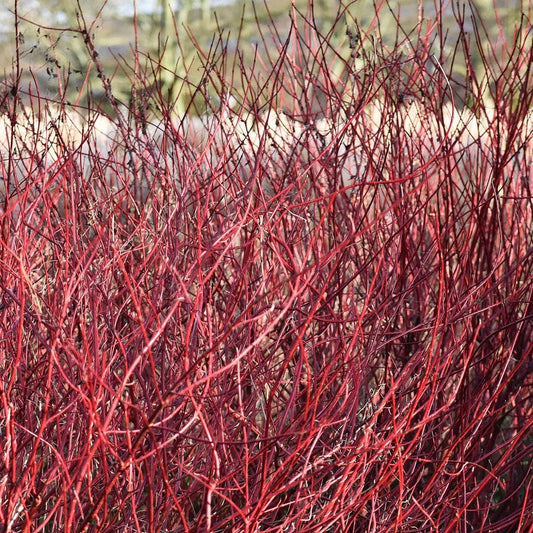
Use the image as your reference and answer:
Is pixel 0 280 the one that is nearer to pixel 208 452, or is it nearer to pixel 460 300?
pixel 208 452

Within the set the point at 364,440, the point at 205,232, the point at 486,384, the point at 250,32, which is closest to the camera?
the point at 364,440

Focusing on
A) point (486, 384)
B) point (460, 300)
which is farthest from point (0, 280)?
point (486, 384)

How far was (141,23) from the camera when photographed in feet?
32.4

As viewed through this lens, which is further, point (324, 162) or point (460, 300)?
point (324, 162)

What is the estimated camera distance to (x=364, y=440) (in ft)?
4.80

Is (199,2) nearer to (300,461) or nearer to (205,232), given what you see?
(205,232)

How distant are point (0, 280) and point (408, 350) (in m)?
1.22

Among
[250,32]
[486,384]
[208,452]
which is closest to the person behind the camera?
[208,452]

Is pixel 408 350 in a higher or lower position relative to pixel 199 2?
lower

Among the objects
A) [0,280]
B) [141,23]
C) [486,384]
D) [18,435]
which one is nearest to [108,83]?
[0,280]

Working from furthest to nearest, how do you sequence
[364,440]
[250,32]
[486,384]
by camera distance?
[250,32]
[486,384]
[364,440]

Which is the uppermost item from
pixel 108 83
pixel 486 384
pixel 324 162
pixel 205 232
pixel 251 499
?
pixel 108 83

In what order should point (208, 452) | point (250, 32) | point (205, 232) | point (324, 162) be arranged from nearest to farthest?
point (208, 452) < point (324, 162) < point (205, 232) < point (250, 32)

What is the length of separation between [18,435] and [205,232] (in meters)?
0.81
